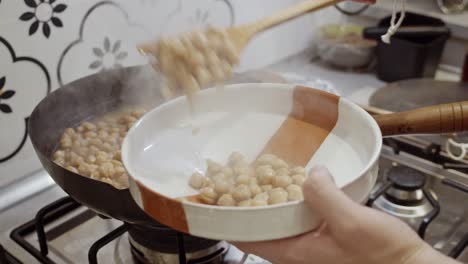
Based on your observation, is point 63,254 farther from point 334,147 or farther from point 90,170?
point 334,147

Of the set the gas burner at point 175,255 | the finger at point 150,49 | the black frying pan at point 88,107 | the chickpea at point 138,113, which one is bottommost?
the gas burner at point 175,255

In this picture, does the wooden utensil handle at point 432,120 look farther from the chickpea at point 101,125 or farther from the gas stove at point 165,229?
the chickpea at point 101,125

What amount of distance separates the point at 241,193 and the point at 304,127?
194 millimetres

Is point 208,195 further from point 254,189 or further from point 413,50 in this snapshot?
point 413,50

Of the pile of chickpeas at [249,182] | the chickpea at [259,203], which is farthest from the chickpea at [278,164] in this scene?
the chickpea at [259,203]

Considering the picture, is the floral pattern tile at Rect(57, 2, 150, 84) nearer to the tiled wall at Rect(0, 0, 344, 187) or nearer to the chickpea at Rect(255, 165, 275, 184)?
the tiled wall at Rect(0, 0, 344, 187)

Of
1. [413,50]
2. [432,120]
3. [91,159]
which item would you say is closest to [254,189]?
[432,120]

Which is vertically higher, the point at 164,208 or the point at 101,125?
the point at 164,208

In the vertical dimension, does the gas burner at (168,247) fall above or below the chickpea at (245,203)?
below

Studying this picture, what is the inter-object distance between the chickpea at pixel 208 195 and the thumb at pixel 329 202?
0.15 meters

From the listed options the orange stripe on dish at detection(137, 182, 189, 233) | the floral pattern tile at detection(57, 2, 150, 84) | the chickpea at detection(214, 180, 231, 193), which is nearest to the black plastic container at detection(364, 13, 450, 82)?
the floral pattern tile at detection(57, 2, 150, 84)

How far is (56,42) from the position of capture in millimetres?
1029

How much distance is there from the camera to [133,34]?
114cm

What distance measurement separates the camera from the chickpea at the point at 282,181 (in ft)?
2.30
